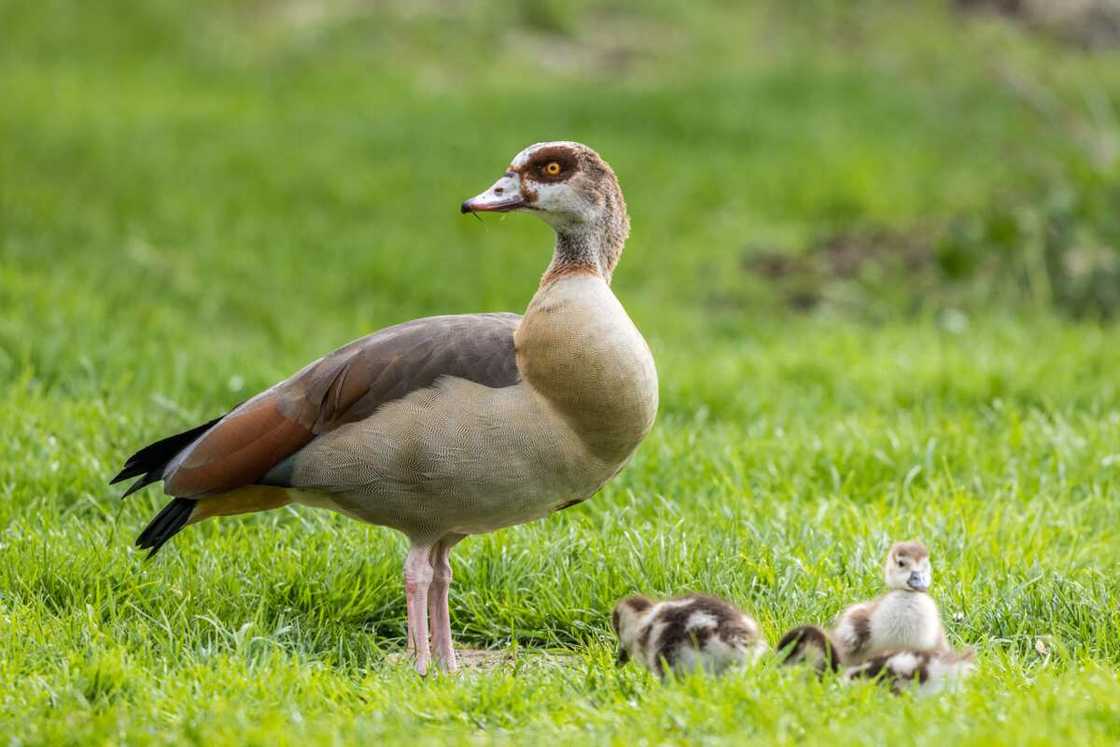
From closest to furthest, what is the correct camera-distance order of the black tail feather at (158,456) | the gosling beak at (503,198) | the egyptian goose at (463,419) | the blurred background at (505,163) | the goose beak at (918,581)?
the goose beak at (918,581) < the egyptian goose at (463,419) < the gosling beak at (503,198) < the black tail feather at (158,456) < the blurred background at (505,163)


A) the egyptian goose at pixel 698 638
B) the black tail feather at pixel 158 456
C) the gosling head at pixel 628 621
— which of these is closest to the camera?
the egyptian goose at pixel 698 638

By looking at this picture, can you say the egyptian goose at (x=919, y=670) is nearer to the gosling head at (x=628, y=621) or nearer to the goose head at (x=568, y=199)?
the gosling head at (x=628, y=621)

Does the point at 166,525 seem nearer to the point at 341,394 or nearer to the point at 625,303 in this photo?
the point at 341,394

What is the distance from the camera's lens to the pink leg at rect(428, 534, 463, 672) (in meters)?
5.04

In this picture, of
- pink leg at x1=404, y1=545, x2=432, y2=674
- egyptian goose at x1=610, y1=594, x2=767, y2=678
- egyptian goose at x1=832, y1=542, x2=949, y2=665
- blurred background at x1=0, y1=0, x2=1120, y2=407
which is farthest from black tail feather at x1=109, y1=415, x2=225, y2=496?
blurred background at x1=0, y1=0, x2=1120, y2=407

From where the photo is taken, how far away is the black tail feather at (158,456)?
537cm

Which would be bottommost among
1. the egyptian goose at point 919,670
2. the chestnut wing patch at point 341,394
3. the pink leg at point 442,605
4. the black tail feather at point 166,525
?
the pink leg at point 442,605

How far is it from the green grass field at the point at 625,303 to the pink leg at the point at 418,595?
11cm

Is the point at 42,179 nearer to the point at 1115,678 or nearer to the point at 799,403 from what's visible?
the point at 799,403

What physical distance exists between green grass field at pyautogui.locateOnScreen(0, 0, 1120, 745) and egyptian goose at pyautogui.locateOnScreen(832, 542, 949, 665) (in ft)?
0.65

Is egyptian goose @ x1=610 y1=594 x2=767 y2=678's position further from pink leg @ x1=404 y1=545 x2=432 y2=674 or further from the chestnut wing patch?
the chestnut wing patch

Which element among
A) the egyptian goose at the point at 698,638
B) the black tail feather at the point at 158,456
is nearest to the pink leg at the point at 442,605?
the egyptian goose at the point at 698,638

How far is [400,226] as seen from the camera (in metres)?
12.5

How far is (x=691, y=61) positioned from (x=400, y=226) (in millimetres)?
6157
